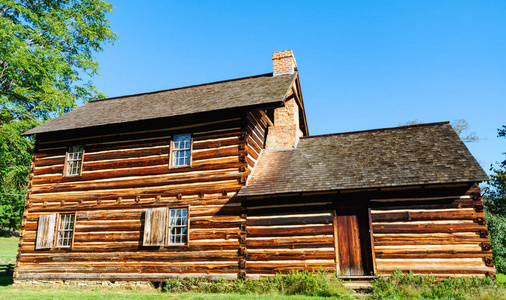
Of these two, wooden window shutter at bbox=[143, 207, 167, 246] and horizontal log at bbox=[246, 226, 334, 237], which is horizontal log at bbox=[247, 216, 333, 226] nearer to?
horizontal log at bbox=[246, 226, 334, 237]

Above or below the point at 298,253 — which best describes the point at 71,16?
above

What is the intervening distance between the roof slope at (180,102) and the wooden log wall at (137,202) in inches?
25.9

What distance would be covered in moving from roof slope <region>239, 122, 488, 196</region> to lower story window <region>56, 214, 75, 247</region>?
24.8 feet

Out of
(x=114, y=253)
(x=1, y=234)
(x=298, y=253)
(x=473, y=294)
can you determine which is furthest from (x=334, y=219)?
(x=1, y=234)

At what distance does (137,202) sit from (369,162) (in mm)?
8864

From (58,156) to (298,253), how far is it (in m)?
11.1

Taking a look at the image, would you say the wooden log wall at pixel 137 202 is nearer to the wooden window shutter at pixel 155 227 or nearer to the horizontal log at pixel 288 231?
the wooden window shutter at pixel 155 227

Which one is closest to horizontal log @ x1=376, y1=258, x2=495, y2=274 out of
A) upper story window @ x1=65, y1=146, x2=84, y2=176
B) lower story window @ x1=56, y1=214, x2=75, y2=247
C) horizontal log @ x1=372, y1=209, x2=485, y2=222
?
horizontal log @ x1=372, y1=209, x2=485, y2=222

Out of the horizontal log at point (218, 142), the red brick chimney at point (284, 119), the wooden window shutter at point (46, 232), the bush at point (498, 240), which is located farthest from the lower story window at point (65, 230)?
the bush at point (498, 240)

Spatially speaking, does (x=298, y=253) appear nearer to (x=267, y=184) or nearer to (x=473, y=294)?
(x=267, y=184)

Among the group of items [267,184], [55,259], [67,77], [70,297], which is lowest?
[70,297]

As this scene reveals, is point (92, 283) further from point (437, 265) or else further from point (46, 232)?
point (437, 265)

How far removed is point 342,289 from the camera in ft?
33.0

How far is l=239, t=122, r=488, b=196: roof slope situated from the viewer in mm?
11031
